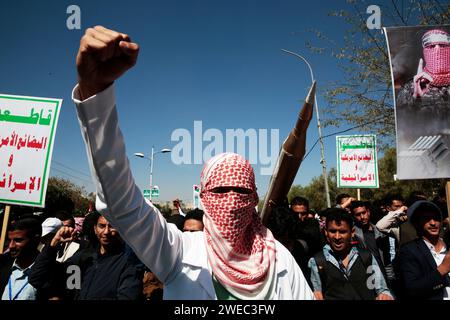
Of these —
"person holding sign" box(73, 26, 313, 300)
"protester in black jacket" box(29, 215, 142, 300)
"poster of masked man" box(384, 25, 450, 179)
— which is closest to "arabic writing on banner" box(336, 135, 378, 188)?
"poster of masked man" box(384, 25, 450, 179)

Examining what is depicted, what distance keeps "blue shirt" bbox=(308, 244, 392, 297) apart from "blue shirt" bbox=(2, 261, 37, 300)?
2297 mm

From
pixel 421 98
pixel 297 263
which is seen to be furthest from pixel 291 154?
pixel 421 98

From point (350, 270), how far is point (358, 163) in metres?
4.62

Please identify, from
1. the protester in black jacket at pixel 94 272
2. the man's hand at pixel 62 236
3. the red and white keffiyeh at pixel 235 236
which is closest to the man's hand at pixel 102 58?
the red and white keffiyeh at pixel 235 236

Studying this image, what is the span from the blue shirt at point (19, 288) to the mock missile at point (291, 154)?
81.2 inches

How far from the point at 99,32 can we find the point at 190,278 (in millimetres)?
982

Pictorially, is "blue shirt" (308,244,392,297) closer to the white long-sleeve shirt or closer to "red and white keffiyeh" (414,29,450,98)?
the white long-sleeve shirt

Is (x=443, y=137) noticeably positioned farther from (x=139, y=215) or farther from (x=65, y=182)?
(x=65, y=182)

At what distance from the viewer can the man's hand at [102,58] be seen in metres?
0.83

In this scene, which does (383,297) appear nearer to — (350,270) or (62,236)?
(350,270)

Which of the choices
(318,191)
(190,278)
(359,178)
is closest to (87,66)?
(190,278)

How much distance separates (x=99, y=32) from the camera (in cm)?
84

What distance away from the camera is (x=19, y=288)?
8.09ft
